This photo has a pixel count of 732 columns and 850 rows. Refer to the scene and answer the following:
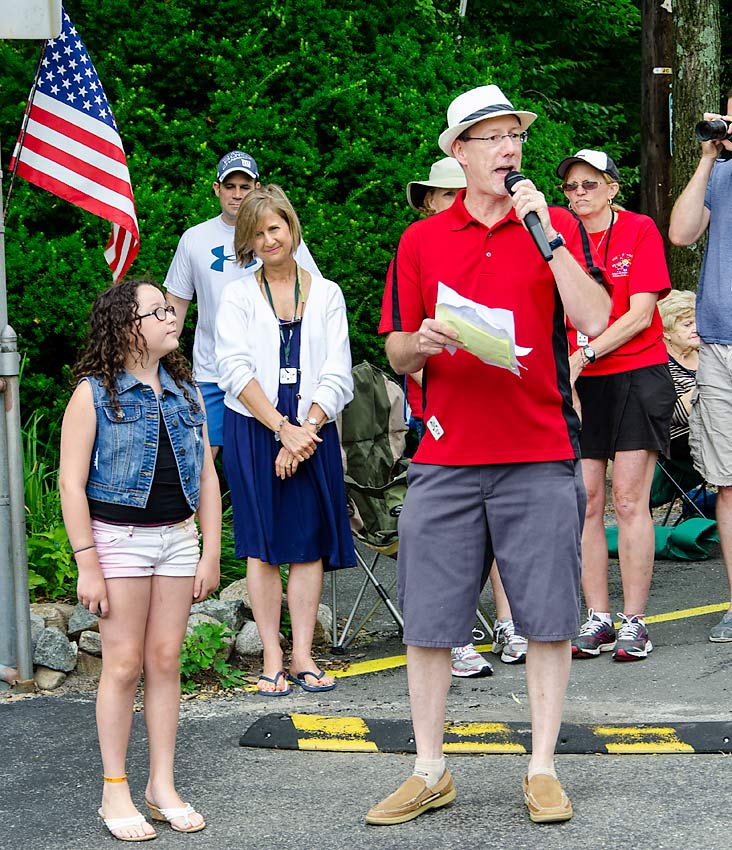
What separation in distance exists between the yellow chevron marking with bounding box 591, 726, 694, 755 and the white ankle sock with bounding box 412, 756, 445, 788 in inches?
32.4

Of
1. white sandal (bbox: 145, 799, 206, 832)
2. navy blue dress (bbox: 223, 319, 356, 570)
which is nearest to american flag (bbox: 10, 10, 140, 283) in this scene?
navy blue dress (bbox: 223, 319, 356, 570)

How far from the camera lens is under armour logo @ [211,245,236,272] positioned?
6.94 meters

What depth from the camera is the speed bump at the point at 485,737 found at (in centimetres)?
491

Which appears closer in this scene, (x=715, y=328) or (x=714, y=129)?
(x=714, y=129)

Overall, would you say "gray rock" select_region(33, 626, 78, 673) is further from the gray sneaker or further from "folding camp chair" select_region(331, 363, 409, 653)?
the gray sneaker

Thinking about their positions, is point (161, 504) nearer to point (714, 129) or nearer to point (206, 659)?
point (206, 659)

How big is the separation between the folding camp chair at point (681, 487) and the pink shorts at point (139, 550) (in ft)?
15.2

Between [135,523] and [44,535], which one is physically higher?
[135,523]

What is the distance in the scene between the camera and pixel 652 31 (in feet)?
38.0

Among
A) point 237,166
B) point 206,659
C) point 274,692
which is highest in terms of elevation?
point 237,166

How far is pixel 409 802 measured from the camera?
428cm

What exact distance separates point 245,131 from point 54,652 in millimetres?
4631

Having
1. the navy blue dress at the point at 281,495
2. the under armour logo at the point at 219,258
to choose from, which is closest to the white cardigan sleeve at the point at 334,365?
the navy blue dress at the point at 281,495

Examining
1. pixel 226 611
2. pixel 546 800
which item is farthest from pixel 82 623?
pixel 546 800
